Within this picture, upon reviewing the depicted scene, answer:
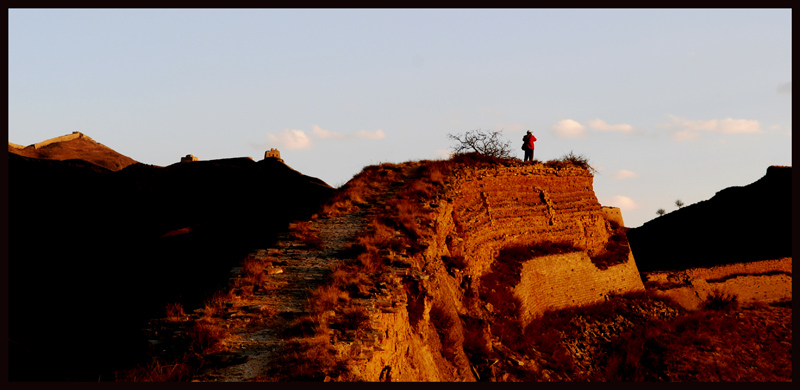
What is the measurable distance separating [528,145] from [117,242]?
42.5ft

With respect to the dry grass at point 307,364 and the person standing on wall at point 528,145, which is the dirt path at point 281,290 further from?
the person standing on wall at point 528,145

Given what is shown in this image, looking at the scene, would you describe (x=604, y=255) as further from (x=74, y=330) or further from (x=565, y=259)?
(x=74, y=330)

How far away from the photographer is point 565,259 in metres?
17.7

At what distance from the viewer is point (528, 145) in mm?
19938

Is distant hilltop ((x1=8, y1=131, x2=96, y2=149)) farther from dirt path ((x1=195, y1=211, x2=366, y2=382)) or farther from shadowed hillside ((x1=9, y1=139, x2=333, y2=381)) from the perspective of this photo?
dirt path ((x1=195, y1=211, x2=366, y2=382))

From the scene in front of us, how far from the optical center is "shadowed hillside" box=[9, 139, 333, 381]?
890 centimetres

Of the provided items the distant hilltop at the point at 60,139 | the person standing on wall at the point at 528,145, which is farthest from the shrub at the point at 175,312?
the distant hilltop at the point at 60,139

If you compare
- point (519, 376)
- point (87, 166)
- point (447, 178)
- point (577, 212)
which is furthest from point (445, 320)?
point (87, 166)

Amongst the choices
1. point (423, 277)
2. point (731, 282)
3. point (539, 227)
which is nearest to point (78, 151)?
point (539, 227)

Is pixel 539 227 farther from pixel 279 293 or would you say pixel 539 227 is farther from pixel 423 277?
pixel 279 293

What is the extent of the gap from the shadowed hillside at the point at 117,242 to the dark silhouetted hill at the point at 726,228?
860 inches

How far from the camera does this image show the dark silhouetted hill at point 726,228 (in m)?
32.1

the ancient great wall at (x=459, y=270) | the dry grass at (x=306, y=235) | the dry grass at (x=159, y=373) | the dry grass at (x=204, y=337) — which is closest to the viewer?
the dry grass at (x=159, y=373)

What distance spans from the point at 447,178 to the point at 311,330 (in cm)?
894
